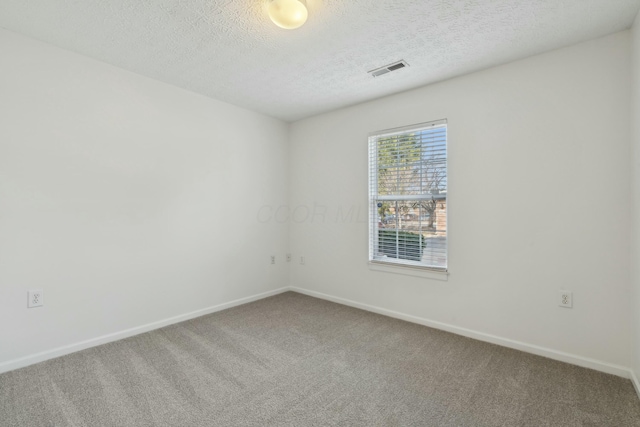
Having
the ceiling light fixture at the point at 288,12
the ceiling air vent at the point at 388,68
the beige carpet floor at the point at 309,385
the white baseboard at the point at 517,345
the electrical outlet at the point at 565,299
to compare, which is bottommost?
the beige carpet floor at the point at 309,385

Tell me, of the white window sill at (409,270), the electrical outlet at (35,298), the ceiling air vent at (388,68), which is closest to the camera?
the electrical outlet at (35,298)

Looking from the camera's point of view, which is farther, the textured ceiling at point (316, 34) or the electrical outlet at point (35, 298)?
the electrical outlet at point (35, 298)

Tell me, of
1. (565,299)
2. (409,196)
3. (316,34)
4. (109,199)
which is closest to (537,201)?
(565,299)

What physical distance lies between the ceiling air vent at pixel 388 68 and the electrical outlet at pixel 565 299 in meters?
2.26

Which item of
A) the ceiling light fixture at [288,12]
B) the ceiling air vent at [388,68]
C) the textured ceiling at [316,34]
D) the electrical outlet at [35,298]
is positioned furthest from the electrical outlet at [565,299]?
the electrical outlet at [35,298]

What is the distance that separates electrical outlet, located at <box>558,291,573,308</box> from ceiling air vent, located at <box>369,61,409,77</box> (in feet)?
7.41

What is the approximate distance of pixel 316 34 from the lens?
2.18m

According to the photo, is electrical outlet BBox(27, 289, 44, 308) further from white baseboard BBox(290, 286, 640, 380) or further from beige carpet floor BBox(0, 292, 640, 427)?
white baseboard BBox(290, 286, 640, 380)

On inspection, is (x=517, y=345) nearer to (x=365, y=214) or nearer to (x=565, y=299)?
(x=565, y=299)

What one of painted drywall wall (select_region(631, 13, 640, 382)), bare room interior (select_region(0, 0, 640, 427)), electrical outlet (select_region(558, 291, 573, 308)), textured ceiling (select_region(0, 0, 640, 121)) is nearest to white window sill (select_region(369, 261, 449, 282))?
bare room interior (select_region(0, 0, 640, 427))

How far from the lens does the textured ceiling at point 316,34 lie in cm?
190

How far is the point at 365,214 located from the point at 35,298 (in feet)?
10.2

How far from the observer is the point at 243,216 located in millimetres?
3836

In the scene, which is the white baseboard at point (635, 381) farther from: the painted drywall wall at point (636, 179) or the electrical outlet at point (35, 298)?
the electrical outlet at point (35, 298)
